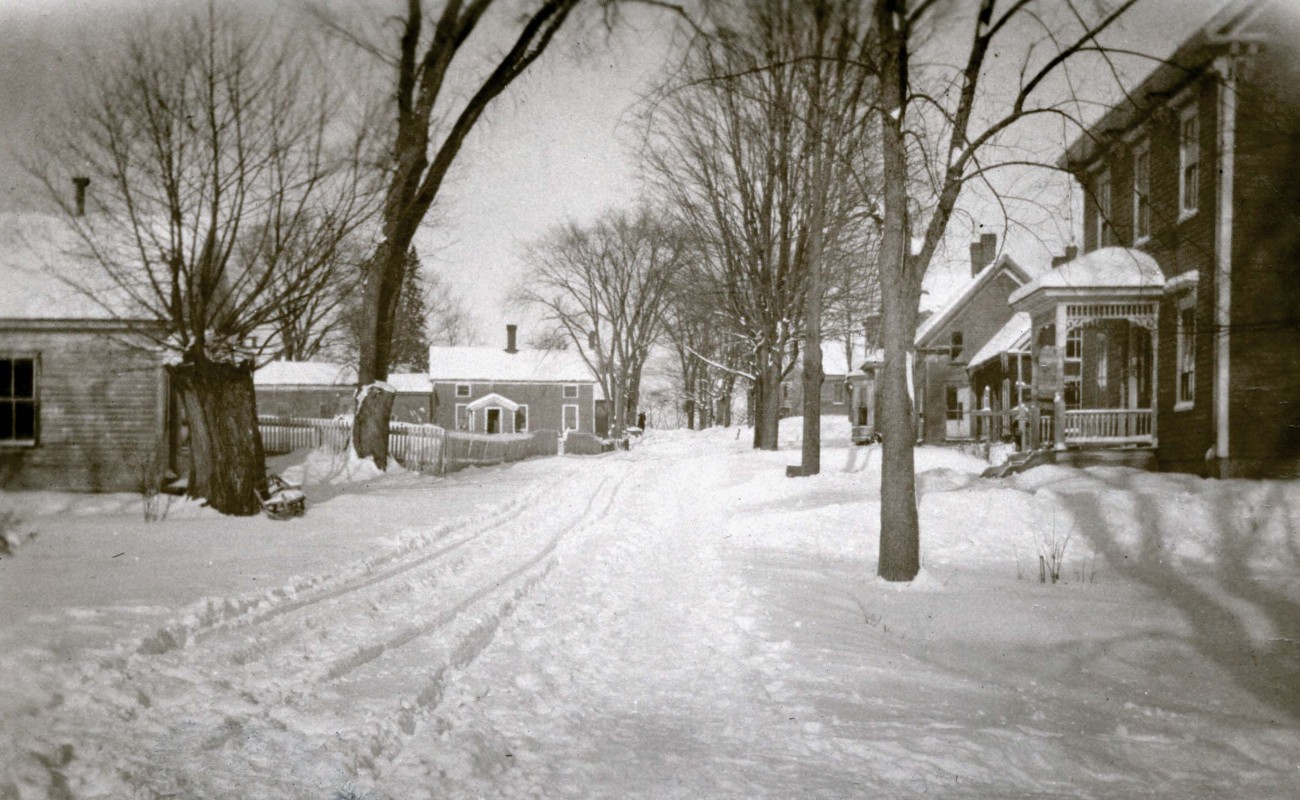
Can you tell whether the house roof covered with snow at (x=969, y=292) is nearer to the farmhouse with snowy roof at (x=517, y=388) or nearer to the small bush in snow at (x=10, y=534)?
the farmhouse with snowy roof at (x=517, y=388)

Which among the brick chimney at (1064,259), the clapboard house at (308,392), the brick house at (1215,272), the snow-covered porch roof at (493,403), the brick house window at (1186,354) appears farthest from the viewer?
the snow-covered porch roof at (493,403)

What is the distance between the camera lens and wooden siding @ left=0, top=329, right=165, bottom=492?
45.5 ft

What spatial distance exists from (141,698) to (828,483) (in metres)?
11.0

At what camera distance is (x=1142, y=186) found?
641 inches

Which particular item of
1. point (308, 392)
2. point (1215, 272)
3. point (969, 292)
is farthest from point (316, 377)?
point (1215, 272)

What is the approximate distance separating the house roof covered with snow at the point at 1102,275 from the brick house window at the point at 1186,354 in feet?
1.96

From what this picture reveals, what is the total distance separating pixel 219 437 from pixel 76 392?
5751 mm

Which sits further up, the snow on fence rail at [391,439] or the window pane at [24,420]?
the window pane at [24,420]

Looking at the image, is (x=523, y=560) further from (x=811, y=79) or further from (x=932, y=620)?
(x=811, y=79)

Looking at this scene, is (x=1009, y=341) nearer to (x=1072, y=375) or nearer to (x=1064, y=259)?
(x=1072, y=375)

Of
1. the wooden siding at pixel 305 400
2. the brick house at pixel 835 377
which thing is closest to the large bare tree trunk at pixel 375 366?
the wooden siding at pixel 305 400

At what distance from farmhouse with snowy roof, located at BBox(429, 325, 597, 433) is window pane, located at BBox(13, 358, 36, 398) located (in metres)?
37.1

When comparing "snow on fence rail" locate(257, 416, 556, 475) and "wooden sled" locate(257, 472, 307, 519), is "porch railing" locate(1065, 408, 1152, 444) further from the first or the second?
"snow on fence rail" locate(257, 416, 556, 475)

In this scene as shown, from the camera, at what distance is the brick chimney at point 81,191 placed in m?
9.88
